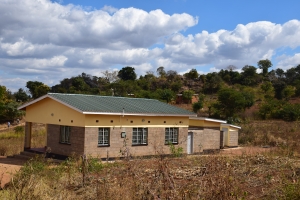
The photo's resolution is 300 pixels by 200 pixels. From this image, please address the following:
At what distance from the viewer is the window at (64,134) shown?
19656 millimetres

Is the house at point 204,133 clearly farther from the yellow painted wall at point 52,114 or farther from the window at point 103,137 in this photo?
the yellow painted wall at point 52,114

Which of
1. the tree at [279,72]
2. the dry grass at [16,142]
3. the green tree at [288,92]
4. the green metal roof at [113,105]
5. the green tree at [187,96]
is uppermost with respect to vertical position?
the tree at [279,72]

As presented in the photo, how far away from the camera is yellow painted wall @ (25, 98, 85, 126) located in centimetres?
1880

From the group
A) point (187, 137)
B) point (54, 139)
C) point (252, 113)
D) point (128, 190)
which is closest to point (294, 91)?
point (252, 113)

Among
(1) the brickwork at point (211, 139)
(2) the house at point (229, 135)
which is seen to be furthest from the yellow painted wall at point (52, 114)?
(2) the house at point (229, 135)

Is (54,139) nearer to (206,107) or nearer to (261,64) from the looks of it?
(206,107)

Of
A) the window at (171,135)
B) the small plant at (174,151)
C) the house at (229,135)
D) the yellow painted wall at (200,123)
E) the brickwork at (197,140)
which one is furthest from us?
the house at (229,135)

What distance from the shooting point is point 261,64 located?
227 ft

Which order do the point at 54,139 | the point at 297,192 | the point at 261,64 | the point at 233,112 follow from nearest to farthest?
the point at 297,192 → the point at 54,139 → the point at 233,112 → the point at 261,64

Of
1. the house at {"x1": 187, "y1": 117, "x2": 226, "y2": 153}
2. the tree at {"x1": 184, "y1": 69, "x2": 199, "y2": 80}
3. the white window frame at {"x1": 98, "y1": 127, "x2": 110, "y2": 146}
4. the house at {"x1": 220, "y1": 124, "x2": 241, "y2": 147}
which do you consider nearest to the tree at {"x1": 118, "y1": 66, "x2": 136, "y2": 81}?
the tree at {"x1": 184, "y1": 69, "x2": 199, "y2": 80}

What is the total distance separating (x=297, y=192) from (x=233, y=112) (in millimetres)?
34844

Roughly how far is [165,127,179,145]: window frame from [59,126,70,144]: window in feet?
18.2

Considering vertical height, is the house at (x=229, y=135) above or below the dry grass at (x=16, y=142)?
above

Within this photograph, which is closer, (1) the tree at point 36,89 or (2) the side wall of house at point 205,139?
(2) the side wall of house at point 205,139
